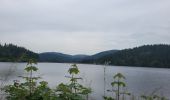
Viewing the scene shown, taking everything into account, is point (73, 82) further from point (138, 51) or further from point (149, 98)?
point (138, 51)

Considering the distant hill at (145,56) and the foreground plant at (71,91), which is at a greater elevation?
the distant hill at (145,56)

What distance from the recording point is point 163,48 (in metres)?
166

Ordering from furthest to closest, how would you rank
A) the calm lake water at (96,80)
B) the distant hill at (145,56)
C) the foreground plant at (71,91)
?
the distant hill at (145,56), the calm lake water at (96,80), the foreground plant at (71,91)

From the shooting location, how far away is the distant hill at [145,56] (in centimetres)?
15834

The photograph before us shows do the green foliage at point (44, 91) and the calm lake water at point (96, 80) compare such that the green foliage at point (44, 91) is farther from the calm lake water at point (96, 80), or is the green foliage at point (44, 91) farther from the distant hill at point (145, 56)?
the distant hill at point (145, 56)

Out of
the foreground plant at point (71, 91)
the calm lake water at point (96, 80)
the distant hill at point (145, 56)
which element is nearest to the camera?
the foreground plant at point (71, 91)

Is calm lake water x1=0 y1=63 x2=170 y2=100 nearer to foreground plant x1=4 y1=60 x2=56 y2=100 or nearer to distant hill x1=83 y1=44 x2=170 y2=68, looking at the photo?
foreground plant x1=4 y1=60 x2=56 y2=100

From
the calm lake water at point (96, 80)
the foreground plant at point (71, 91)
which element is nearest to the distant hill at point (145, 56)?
the calm lake water at point (96, 80)

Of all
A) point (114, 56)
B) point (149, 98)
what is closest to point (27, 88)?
point (149, 98)

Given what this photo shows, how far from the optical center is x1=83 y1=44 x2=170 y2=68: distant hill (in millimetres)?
158337

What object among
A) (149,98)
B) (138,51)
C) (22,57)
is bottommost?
(149,98)

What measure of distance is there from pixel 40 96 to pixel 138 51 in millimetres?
169071

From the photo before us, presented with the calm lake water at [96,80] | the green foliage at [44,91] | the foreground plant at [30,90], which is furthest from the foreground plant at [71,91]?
the calm lake water at [96,80]

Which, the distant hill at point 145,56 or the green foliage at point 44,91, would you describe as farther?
the distant hill at point 145,56
